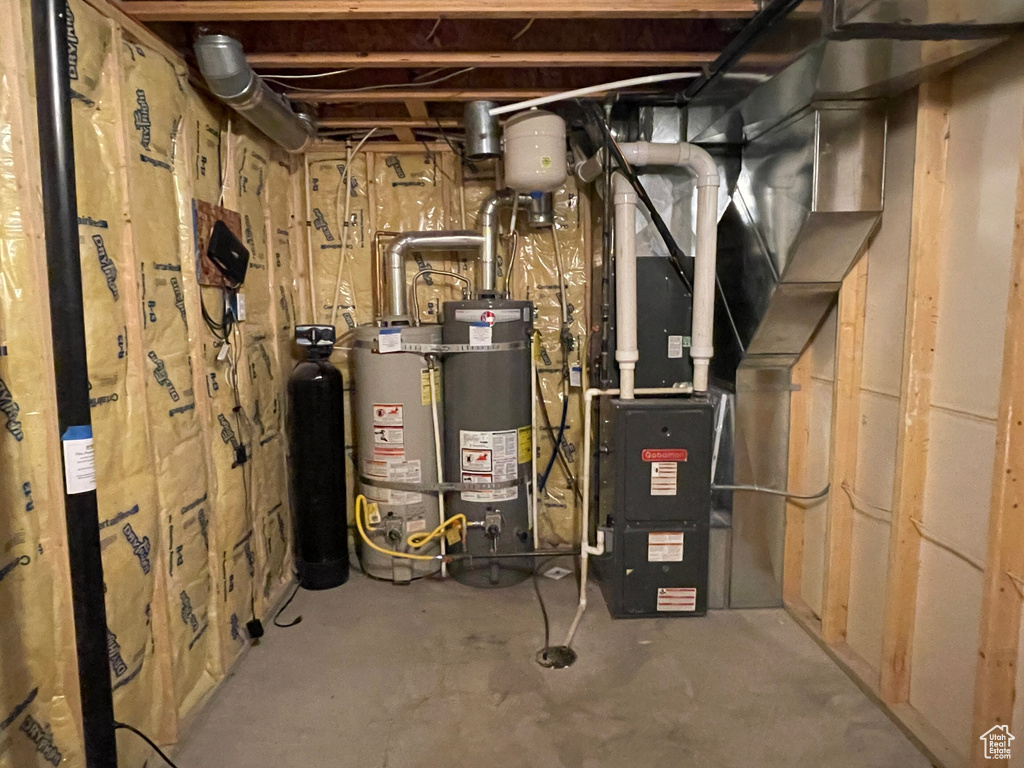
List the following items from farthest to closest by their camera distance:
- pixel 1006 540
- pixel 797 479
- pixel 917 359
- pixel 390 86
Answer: pixel 797 479 < pixel 390 86 < pixel 917 359 < pixel 1006 540

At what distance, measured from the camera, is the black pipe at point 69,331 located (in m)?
1.32

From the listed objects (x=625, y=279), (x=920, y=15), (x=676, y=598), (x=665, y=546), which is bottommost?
(x=676, y=598)

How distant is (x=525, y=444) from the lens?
121 inches

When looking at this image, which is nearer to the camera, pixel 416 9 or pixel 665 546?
pixel 416 9

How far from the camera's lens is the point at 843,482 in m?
2.41

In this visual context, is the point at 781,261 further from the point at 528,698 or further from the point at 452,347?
the point at 528,698

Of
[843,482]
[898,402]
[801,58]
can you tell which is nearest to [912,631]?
[843,482]

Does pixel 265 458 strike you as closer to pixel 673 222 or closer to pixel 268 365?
pixel 268 365

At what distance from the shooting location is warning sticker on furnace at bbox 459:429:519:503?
2.98 m

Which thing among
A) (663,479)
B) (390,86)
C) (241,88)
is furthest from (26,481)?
(663,479)

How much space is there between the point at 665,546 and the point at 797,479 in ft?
2.17

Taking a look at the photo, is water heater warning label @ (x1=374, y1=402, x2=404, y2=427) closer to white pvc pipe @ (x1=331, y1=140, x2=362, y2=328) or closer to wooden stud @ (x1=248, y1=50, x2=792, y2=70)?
white pvc pipe @ (x1=331, y1=140, x2=362, y2=328)

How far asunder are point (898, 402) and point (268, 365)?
255 centimetres

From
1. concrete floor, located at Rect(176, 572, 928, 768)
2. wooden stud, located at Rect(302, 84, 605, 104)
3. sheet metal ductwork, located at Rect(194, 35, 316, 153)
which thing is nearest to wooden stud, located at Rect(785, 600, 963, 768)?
concrete floor, located at Rect(176, 572, 928, 768)
